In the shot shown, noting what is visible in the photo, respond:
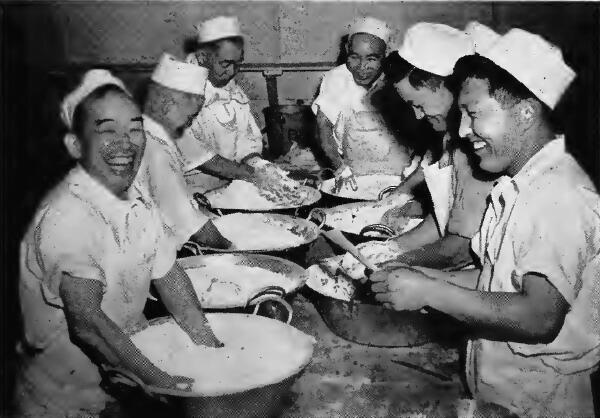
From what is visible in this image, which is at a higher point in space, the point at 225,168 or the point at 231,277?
the point at 225,168

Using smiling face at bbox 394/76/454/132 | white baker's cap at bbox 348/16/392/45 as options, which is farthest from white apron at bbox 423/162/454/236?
white baker's cap at bbox 348/16/392/45

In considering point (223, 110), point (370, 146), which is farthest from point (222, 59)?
point (370, 146)

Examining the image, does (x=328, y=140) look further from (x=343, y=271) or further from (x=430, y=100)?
(x=343, y=271)

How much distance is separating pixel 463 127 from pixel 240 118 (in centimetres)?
338

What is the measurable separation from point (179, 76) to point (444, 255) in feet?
6.46

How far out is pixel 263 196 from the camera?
3.89 m

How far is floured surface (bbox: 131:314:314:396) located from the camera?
1880 mm

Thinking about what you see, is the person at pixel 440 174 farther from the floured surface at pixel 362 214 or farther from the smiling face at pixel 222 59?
the smiling face at pixel 222 59

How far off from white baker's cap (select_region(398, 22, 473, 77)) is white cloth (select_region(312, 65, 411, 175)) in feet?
6.50

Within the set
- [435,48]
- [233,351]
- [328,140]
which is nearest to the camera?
[233,351]

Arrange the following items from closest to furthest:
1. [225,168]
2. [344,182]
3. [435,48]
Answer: [435,48]
[344,182]
[225,168]

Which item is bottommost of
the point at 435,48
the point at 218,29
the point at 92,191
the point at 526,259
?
the point at 526,259

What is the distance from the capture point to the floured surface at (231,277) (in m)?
2.56

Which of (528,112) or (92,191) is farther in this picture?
(92,191)
